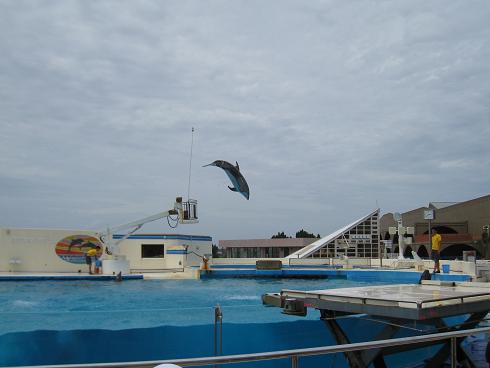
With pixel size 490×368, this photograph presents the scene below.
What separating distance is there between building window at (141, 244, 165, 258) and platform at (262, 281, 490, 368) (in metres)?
22.0

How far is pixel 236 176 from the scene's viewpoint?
21.1 meters

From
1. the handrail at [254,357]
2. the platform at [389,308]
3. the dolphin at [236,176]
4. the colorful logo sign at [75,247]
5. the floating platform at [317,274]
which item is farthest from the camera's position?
the colorful logo sign at [75,247]

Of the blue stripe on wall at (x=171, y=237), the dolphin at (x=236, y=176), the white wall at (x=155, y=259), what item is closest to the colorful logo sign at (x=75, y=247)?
the blue stripe on wall at (x=171, y=237)

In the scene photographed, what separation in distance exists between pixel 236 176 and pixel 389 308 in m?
16.2

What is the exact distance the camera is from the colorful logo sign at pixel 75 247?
24.0 metres

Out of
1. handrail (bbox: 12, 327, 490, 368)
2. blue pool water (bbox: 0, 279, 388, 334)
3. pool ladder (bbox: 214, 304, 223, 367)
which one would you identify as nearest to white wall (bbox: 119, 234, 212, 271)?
blue pool water (bbox: 0, 279, 388, 334)

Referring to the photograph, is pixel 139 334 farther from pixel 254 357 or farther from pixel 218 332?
pixel 254 357

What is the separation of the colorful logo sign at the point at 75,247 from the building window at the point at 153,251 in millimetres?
3605

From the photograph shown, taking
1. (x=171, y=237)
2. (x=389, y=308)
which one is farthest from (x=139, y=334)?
(x=171, y=237)

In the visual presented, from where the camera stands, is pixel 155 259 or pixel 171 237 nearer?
pixel 155 259

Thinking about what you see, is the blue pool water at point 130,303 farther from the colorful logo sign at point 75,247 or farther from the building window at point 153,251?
the building window at point 153,251

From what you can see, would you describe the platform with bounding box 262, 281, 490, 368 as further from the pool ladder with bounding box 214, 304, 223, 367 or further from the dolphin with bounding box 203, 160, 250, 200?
the dolphin with bounding box 203, 160, 250, 200

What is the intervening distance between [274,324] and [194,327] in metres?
0.99

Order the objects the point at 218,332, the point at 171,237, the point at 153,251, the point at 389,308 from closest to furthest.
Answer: the point at 389,308
the point at 218,332
the point at 153,251
the point at 171,237
